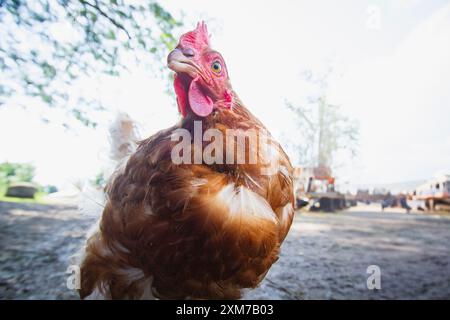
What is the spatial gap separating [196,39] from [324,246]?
3.57 m

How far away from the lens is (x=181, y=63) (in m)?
0.97

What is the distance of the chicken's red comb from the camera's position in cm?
105

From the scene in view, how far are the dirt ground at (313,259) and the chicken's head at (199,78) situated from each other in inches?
77.1

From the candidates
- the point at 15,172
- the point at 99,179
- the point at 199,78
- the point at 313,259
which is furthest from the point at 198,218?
the point at 15,172

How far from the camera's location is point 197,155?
102 centimetres

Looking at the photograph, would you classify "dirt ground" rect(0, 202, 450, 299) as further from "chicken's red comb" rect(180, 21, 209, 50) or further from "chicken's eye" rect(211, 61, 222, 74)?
"chicken's red comb" rect(180, 21, 209, 50)

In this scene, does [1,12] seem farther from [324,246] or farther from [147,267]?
[324,246]

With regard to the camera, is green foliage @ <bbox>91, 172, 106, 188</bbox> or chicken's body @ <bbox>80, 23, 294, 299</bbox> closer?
chicken's body @ <bbox>80, 23, 294, 299</bbox>

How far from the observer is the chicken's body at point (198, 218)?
0.97 metres

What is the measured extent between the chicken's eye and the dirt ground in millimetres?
2070

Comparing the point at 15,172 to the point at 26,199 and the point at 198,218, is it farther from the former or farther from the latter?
the point at 198,218

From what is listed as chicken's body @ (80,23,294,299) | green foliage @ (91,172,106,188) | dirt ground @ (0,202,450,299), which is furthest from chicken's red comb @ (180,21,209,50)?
dirt ground @ (0,202,450,299)

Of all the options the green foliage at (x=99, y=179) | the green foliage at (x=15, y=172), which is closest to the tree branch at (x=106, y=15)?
the green foliage at (x=99, y=179)

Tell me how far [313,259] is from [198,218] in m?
2.73
